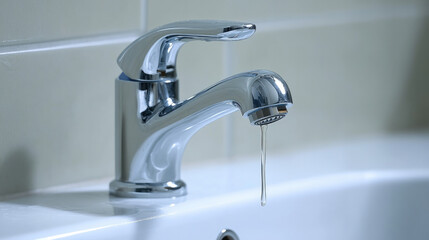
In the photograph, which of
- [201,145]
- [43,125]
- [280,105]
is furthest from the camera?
[201,145]

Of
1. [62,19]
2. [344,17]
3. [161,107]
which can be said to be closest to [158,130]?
[161,107]

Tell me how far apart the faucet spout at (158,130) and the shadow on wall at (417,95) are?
1.24 feet

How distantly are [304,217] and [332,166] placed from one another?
0.31 feet

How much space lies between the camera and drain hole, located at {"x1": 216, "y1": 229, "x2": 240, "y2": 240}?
64cm

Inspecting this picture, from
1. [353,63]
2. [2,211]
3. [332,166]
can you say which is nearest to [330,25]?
[353,63]

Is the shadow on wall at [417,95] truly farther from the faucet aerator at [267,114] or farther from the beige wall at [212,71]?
the faucet aerator at [267,114]

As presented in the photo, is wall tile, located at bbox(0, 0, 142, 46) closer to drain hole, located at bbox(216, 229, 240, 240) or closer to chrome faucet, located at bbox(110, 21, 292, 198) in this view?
chrome faucet, located at bbox(110, 21, 292, 198)

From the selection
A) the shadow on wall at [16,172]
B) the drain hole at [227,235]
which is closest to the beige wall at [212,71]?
the shadow on wall at [16,172]

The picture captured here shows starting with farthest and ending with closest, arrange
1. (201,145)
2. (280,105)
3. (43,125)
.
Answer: (201,145) < (43,125) < (280,105)

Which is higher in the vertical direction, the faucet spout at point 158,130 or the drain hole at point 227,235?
the faucet spout at point 158,130

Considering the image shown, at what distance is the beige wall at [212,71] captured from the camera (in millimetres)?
628

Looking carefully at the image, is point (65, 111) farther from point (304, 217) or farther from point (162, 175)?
point (304, 217)

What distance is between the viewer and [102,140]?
69cm

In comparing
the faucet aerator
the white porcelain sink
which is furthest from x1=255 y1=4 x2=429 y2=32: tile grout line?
the faucet aerator
